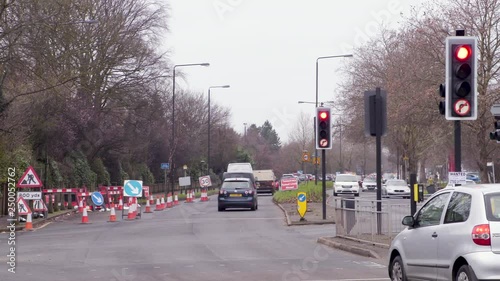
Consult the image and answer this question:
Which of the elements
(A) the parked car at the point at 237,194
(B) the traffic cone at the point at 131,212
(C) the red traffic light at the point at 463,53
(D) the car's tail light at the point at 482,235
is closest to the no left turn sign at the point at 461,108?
(C) the red traffic light at the point at 463,53

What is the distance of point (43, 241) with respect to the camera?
23.7 meters

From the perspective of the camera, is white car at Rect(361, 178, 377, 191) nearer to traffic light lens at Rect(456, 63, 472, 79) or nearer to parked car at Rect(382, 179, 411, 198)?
parked car at Rect(382, 179, 411, 198)

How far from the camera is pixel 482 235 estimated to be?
9.83 m

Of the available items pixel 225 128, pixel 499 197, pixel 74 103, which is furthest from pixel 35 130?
pixel 225 128

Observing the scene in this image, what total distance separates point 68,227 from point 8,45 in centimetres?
690

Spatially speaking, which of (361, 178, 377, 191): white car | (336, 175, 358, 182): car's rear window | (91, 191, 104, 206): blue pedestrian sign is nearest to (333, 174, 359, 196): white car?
(336, 175, 358, 182): car's rear window

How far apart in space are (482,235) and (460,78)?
529 centimetres

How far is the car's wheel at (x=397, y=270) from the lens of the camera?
40.0 feet

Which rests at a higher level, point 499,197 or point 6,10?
point 6,10

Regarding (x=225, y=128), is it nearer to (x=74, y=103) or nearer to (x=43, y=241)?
(x=74, y=103)

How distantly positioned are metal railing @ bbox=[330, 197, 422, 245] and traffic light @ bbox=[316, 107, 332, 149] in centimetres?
548

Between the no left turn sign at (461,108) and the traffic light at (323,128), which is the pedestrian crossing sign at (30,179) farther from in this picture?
the no left turn sign at (461,108)

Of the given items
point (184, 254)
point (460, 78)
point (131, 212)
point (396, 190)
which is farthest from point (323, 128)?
point (396, 190)

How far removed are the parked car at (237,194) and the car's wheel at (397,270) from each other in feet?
84.7
